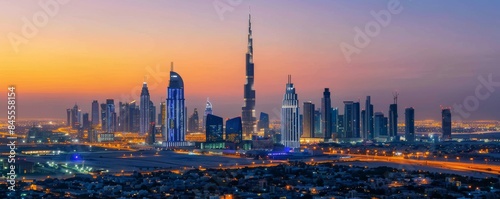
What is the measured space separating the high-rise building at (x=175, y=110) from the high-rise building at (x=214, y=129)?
4437 millimetres

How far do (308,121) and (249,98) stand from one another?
779 centimetres

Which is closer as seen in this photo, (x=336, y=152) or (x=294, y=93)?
(x=336, y=152)

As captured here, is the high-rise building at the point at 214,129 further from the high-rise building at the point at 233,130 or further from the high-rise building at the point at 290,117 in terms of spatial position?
the high-rise building at the point at 290,117

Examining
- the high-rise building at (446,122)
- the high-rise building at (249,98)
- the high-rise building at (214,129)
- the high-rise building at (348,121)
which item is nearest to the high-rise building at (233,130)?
the high-rise building at (214,129)

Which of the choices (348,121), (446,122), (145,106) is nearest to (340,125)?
(348,121)

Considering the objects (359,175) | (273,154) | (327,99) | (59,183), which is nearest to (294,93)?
(273,154)

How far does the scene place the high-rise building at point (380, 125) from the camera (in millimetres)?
77875

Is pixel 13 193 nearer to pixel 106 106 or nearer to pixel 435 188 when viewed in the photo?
pixel 435 188

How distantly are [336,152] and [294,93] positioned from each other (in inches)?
262

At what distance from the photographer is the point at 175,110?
6050 centimetres

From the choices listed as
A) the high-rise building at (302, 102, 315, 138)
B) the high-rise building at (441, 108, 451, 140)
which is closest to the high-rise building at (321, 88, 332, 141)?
the high-rise building at (302, 102, 315, 138)

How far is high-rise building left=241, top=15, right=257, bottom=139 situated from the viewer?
67562mm

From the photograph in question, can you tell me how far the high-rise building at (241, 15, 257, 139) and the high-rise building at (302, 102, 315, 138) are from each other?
18.7 ft

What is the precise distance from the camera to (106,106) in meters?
81.0
